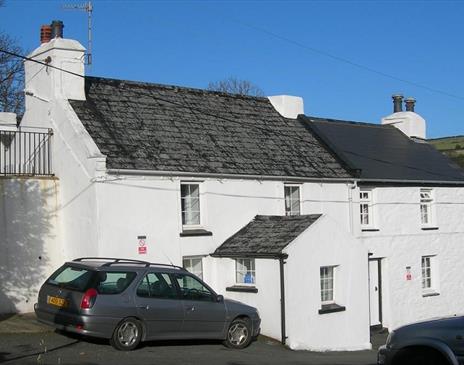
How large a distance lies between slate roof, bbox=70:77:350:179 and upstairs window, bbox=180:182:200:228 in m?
0.61

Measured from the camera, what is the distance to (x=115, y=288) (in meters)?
13.5

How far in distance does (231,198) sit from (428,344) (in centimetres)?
1053

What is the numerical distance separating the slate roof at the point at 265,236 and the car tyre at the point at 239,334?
241 cm

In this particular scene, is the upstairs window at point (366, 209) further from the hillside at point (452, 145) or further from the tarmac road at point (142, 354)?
the hillside at point (452, 145)

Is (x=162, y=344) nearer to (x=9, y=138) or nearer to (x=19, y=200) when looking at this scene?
(x=19, y=200)

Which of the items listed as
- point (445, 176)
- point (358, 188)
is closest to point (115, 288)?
point (358, 188)

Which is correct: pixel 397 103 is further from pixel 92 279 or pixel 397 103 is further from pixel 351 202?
pixel 92 279

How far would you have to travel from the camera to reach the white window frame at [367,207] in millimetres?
23672

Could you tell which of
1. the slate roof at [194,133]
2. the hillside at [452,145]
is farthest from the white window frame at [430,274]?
the hillside at [452,145]

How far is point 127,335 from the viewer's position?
13516mm

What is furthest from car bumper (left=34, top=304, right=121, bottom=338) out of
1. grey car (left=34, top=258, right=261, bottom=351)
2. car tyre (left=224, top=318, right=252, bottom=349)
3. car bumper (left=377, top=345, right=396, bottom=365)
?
car bumper (left=377, top=345, right=396, bottom=365)

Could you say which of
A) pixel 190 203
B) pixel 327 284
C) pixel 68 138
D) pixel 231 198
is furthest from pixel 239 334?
pixel 68 138

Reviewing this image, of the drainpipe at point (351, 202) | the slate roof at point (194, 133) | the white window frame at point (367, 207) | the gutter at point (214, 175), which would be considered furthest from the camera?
the white window frame at point (367, 207)

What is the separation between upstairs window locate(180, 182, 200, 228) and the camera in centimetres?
1884
